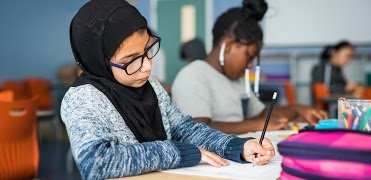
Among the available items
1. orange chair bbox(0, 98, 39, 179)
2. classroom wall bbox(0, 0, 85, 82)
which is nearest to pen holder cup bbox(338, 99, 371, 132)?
orange chair bbox(0, 98, 39, 179)

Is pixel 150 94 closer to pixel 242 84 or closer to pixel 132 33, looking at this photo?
pixel 132 33

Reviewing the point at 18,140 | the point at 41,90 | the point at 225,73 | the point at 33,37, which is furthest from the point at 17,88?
the point at 225,73

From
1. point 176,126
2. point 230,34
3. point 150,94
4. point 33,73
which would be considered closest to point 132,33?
point 150,94

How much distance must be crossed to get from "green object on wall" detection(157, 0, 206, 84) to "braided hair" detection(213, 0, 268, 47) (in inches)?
244

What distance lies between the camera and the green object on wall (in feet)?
28.5

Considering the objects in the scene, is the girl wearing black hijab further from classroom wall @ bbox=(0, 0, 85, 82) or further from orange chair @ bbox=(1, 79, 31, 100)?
classroom wall @ bbox=(0, 0, 85, 82)

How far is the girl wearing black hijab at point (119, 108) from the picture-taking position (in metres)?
1.19

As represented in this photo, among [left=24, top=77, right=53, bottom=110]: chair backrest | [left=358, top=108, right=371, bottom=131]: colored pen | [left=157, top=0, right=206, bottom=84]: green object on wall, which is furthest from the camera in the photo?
[left=157, top=0, right=206, bottom=84]: green object on wall

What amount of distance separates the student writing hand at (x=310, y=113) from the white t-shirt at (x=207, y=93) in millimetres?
283

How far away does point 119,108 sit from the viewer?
1.36 metres

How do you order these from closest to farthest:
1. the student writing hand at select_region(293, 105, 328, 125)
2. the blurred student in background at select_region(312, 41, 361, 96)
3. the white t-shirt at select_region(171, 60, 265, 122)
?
the white t-shirt at select_region(171, 60, 265, 122) → the student writing hand at select_region(293, 105, 328, 125) → the blurred student in background at select_region(312, 41, 361, 96)

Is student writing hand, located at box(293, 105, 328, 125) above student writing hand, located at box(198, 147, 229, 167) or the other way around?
the other way around

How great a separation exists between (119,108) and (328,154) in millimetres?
640

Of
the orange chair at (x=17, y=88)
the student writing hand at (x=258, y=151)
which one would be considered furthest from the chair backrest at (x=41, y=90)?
the student writing hand at (x=258, y=151)
